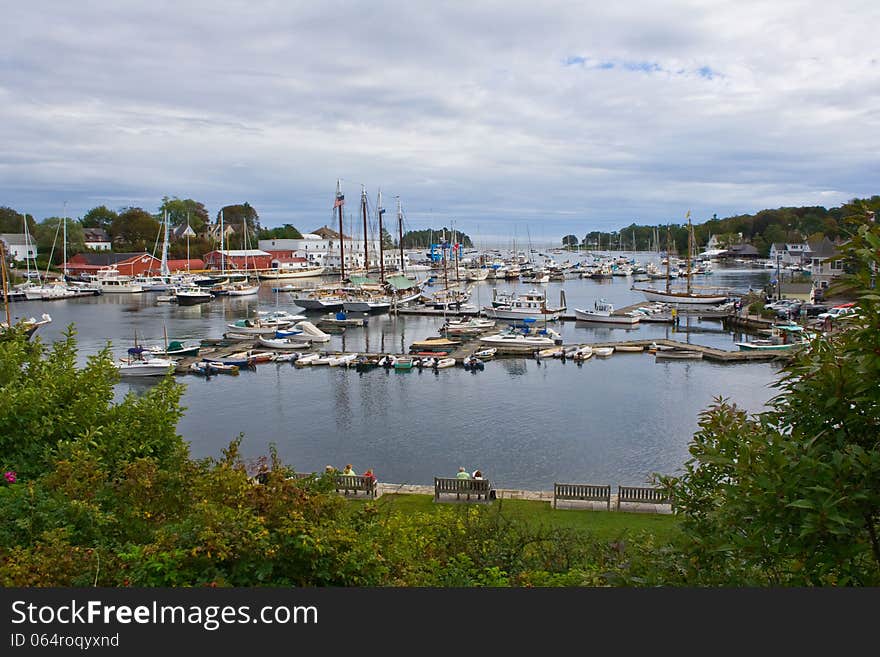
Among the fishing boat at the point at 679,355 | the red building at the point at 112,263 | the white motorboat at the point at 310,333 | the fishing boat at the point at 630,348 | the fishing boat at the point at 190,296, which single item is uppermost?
the red building at the point at 112,263

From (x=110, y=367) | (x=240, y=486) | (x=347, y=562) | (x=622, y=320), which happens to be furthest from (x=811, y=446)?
(x=622, y=320)

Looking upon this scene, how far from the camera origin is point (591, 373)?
1702 inches

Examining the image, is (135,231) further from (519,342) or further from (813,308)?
(813,308)

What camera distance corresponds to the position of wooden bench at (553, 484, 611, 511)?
18141mm

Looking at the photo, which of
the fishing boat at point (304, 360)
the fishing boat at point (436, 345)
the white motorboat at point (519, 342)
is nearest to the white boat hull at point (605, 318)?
the white motorboat at point (519, 342)

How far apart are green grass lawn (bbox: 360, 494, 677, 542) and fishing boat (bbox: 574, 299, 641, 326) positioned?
4887 centimetres

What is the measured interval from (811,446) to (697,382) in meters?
37.8

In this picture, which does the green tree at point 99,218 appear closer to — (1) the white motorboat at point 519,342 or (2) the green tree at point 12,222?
(2) the green tree at point 12,222

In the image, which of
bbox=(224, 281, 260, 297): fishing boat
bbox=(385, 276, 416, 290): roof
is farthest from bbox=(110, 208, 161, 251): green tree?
bbox=(385, 276, 416, 290): roof

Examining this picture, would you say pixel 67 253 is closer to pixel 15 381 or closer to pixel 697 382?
pixel 697 382

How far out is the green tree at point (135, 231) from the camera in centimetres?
13475

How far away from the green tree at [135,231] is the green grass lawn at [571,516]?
130m

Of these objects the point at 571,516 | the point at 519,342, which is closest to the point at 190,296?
the point at 519,342

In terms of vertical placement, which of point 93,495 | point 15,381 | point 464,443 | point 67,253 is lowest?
point 464,443
